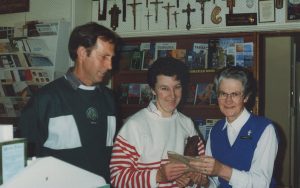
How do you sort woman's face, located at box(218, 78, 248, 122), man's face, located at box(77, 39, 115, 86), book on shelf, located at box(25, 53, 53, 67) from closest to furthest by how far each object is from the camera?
1. woman's face, located at box(218, 78, 248, 122)
2. man's face, located at box(77, 39, 115, 86)
3. book on shelf, located at box(25, 53, 53, 67)

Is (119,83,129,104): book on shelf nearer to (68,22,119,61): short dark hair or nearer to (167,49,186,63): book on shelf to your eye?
(167,49,186,63): book on shelf

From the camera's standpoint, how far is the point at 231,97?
6.58 feet

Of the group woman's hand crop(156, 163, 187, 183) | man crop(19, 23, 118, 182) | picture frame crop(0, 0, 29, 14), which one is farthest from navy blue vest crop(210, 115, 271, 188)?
picture frame crop(0, 0, 29, 14)

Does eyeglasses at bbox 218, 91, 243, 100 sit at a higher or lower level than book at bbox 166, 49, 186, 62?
lower

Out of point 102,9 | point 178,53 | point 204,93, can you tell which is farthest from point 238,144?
point 102,9

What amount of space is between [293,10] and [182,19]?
3.73 ft

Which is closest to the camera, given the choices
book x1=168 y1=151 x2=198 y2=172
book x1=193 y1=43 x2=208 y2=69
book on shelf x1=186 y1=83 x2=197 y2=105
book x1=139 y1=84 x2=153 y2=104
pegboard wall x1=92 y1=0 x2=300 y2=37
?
book x1=168 y1=151 x2=198 y2=172

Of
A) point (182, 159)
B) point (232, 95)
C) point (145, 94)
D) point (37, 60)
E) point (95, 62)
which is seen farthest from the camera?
point (145, 94)

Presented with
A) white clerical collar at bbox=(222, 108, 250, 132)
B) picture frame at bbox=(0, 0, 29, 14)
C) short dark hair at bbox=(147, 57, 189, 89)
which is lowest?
white clerical collar at bbox=(222, 108, 250, 132)

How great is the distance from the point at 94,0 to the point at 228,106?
289 cm

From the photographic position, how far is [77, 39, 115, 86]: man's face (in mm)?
2131

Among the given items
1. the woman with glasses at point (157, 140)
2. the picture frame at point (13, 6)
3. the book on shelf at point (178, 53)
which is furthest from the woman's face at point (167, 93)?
the picture frame at point (13, 6)

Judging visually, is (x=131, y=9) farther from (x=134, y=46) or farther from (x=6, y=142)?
(x=6, y=142)

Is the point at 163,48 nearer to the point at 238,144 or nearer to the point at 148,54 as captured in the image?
the point at 148,54
